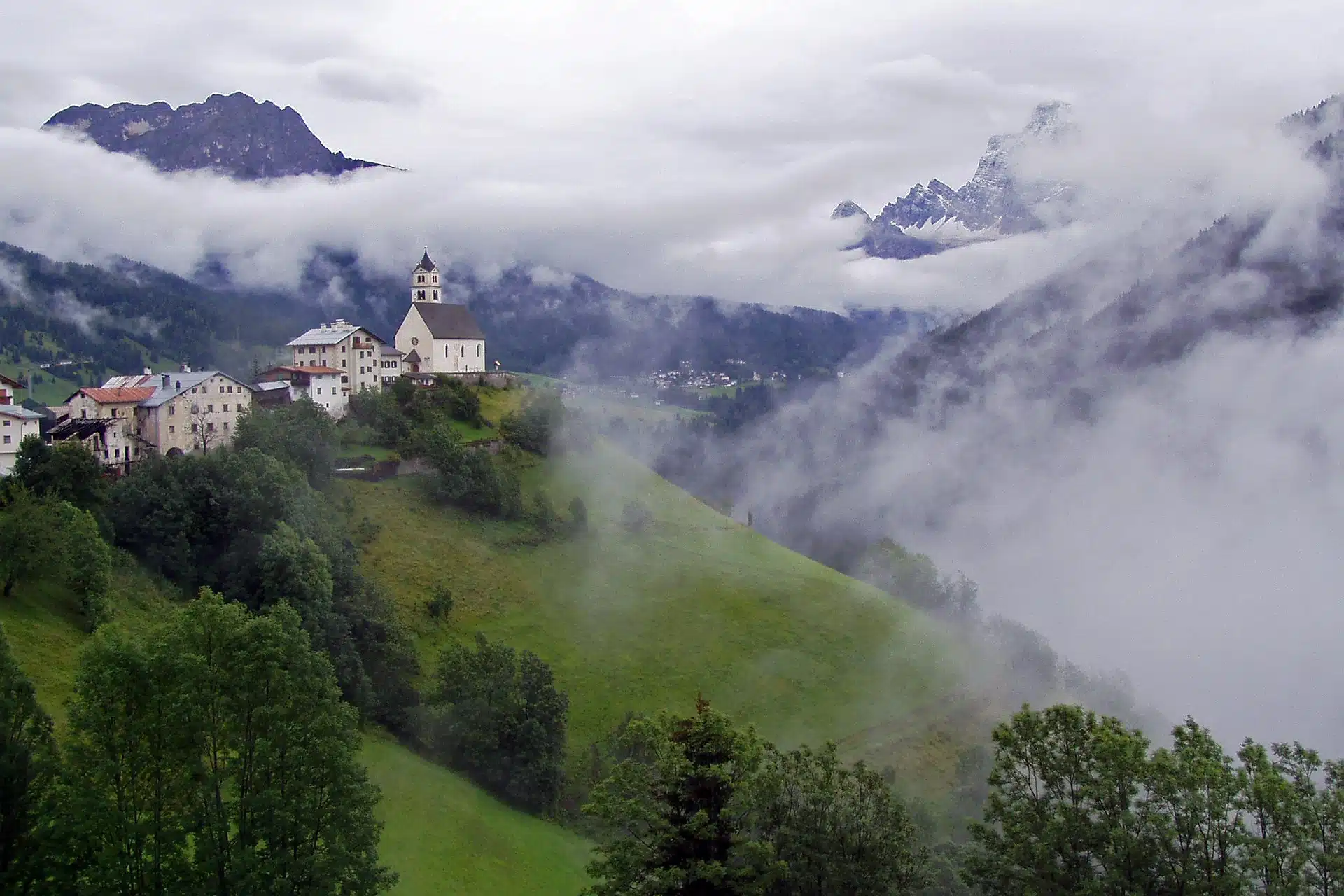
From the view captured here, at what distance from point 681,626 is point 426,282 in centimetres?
6084

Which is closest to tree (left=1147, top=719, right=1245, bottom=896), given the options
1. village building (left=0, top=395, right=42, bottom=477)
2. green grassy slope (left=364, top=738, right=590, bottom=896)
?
green grassy slope (left=364, top=738, right=590, bottom=896)

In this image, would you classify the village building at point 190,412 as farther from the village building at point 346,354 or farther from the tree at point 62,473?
the village building at point 346,354

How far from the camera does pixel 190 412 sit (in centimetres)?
7450

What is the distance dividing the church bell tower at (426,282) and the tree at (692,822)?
9680 cm

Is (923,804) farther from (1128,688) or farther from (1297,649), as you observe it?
(1297,649)

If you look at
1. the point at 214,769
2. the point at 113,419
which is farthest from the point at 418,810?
the point at 113,419

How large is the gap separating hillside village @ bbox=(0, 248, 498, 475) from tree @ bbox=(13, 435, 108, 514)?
16.1ft

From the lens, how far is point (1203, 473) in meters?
192

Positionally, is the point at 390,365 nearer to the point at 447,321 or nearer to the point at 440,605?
the point at 447,321

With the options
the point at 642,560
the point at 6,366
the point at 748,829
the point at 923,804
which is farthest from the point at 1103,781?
the point at 6,366

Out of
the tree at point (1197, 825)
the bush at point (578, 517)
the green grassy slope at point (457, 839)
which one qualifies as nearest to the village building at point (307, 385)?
the bush at point (578, 517)

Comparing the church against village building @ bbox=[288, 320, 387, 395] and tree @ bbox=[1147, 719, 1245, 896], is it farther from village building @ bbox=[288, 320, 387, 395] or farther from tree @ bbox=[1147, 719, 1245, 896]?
tree @ bbox=[1147, 719, 1245, 896]

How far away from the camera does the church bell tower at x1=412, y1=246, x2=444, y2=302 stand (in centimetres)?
11800

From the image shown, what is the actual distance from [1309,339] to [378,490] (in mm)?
185785
